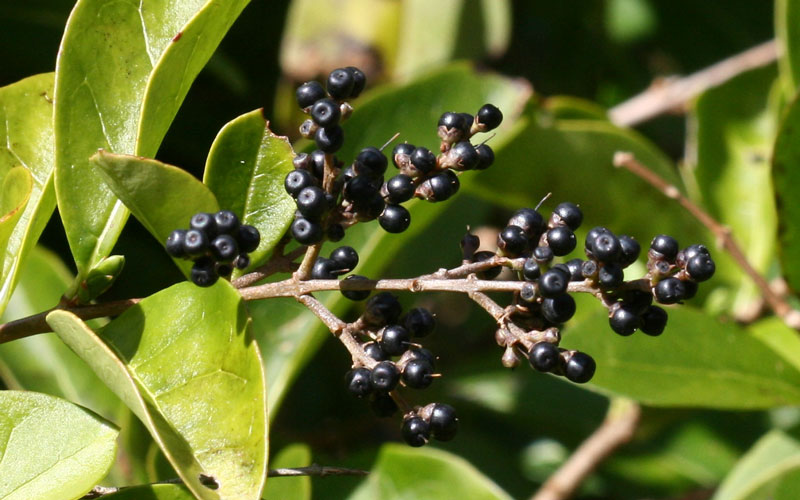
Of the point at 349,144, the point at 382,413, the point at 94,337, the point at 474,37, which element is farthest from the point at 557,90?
the point at 94,337

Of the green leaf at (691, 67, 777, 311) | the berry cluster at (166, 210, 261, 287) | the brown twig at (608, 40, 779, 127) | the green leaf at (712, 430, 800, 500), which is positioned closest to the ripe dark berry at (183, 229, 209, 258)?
the berry cluster at (166, 210, 261, 287)

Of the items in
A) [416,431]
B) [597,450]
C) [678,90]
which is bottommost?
[597,450]

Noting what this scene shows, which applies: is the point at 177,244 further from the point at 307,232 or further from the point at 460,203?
the point at 460,203

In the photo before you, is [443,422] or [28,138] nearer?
[443,422]

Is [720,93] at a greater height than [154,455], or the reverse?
[720,93]

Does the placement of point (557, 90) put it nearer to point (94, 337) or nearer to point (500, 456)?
point (500, 456)

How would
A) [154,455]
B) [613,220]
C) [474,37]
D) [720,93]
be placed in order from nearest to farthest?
[154,455] → [613,220] → [720,93] → [474,37]

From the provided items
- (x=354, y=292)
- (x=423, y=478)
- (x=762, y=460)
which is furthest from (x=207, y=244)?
(x=762, y=460)

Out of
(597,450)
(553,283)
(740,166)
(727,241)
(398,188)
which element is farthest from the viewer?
(740,166)
